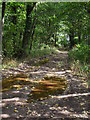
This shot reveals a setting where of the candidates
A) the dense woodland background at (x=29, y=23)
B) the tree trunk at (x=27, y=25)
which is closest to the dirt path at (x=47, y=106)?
the dense woodland background at (x=29, y=23)

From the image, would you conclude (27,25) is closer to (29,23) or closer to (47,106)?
(29,23)

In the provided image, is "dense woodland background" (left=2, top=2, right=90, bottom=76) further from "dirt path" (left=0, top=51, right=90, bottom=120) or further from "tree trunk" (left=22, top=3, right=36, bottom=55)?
"dirt path" (left=0, top=51, right=90, bottom=120)

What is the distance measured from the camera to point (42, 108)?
5.82m

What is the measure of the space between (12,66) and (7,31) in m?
3.58

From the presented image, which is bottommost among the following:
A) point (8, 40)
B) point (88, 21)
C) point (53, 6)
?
point (8, 40)

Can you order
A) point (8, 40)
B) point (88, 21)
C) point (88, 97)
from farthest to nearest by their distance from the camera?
point (8, 40), point (88, 21), point (88, 97)

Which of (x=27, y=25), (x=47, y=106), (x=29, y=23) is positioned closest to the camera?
(x=47, y=106)

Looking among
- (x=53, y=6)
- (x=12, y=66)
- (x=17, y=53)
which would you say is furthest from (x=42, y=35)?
(x=12, y=66)

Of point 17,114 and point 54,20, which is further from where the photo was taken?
point 54,20

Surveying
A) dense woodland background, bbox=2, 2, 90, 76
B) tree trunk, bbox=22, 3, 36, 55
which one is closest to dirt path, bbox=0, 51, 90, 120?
dense woodland background, bbox=2, 2, 90, 76

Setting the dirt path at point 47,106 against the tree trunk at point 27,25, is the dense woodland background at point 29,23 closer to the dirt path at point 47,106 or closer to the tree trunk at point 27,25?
the tree trunk at point 27,25

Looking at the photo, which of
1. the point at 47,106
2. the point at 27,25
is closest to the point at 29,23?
the point at 27,25

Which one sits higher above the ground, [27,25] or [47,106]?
[27,25]

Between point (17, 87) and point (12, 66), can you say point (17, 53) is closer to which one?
point (12, 66)
